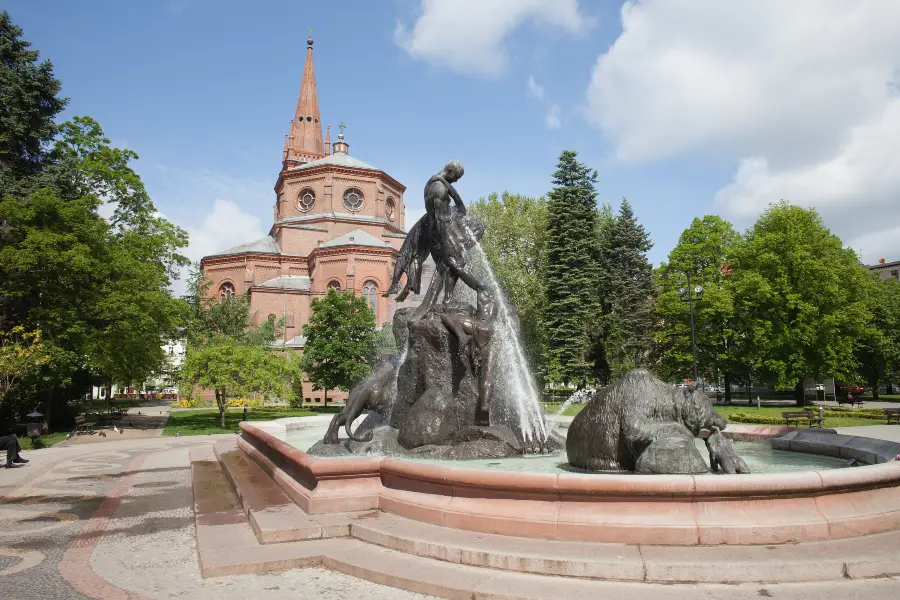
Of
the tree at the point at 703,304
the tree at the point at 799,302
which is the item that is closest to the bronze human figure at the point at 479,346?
the tree at the point at 703,304

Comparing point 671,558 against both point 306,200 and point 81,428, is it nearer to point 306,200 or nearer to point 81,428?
point 81,428

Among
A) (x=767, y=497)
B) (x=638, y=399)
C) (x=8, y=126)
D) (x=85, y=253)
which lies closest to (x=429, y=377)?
(x=638, y=399)

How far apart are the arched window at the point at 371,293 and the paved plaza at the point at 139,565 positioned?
38602 millimetres

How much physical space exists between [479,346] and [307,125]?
67.4 meters

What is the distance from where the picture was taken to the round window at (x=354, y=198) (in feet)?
187

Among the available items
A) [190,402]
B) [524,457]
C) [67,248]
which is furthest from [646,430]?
[190,402]

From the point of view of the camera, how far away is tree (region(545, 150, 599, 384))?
3534 cm

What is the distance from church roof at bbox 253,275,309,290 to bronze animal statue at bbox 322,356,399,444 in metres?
46.2

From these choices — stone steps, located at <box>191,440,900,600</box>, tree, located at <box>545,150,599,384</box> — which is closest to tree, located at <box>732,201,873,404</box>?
tree, located at <box>545,150,599,384</box>

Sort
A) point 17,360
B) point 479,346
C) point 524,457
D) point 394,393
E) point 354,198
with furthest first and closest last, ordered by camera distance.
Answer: point 354,198 → point 17,360 → point 394,393 → point 479,346 → point 524,457

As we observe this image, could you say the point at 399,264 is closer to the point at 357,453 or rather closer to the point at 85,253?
the point at 357,453

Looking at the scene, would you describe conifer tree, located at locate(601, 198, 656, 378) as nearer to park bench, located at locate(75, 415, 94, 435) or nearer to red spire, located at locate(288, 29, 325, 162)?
park bench, located at locate(75, 415, 94, 435)

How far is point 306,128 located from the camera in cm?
6944

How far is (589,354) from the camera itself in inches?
1599
